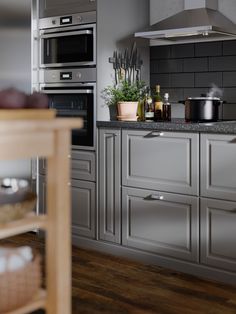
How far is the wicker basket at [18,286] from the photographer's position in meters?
1.42

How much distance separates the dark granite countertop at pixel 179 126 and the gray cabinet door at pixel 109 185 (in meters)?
0.06

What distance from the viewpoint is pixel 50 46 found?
413 cm

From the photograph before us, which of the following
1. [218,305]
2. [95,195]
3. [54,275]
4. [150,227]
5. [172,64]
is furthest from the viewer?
[172,64]

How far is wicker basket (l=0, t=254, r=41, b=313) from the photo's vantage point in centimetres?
142

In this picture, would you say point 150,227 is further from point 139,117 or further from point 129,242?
point 139,117

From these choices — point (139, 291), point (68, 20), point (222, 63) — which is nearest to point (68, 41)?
point (68, 20)

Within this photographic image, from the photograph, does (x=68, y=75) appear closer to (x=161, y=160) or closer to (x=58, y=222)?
(x=161, y=160)

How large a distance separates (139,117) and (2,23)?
1.23 metres

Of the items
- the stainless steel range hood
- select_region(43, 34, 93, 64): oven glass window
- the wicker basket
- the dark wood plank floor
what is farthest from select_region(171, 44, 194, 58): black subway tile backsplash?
the wicker basket

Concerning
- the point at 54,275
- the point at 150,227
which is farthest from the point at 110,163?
the point at 54,275

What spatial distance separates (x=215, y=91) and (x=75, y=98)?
1.00 m

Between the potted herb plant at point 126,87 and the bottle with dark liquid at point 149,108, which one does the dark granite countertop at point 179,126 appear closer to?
the potted herb plant at point 126,87

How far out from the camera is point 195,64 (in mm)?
4074

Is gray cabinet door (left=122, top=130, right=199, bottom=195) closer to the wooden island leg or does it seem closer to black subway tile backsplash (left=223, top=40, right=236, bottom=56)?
black subway tile backsplash (left=223, top=40, right=236, bottom=56)
